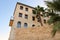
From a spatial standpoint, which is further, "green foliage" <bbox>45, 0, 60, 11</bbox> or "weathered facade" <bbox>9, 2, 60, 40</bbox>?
"weathered facade" <bbox>9, 2, 60, 40</bbox>

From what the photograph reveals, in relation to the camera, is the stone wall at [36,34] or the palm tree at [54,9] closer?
the palm tree at [54,9]

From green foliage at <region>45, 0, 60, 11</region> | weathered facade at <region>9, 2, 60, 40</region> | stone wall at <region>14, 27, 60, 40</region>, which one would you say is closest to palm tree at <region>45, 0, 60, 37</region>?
green foliage at <region>45, 0, 60, 11</region>

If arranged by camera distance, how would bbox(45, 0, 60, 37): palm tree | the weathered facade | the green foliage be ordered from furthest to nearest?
the weathered facade
the green foliage
bbox(45, 0, 60, 37): palm tree

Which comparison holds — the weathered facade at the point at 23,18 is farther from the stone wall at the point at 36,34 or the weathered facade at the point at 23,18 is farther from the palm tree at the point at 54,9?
the palm tree at the point at 54,9

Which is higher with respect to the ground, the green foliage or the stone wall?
the green foliage

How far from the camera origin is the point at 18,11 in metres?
32.4

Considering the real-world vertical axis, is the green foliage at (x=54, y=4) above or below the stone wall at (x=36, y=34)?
above

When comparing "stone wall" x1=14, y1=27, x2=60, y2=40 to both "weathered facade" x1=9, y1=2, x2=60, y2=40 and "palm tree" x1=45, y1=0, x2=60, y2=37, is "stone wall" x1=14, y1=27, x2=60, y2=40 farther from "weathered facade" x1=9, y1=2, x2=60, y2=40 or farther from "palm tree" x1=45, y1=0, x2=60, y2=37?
"weathered facade" x1=9, y1=2, x2=60, y2=40

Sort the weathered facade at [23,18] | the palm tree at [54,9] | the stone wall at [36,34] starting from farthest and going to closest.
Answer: the weathered facade at [23,18] → the stone wall at [36,34] → the palm tree at [54,9]

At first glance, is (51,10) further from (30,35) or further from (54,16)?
(30,35)

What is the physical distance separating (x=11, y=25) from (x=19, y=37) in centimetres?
945

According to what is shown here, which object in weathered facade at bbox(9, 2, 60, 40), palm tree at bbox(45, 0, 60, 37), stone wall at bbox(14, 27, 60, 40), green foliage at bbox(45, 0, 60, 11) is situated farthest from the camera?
weathered facade at bbox(9, 2, 60, 40)

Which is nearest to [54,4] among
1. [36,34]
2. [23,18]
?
[36,34]

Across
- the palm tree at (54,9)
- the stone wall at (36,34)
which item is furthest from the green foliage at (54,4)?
the stone wall at (36,34)
